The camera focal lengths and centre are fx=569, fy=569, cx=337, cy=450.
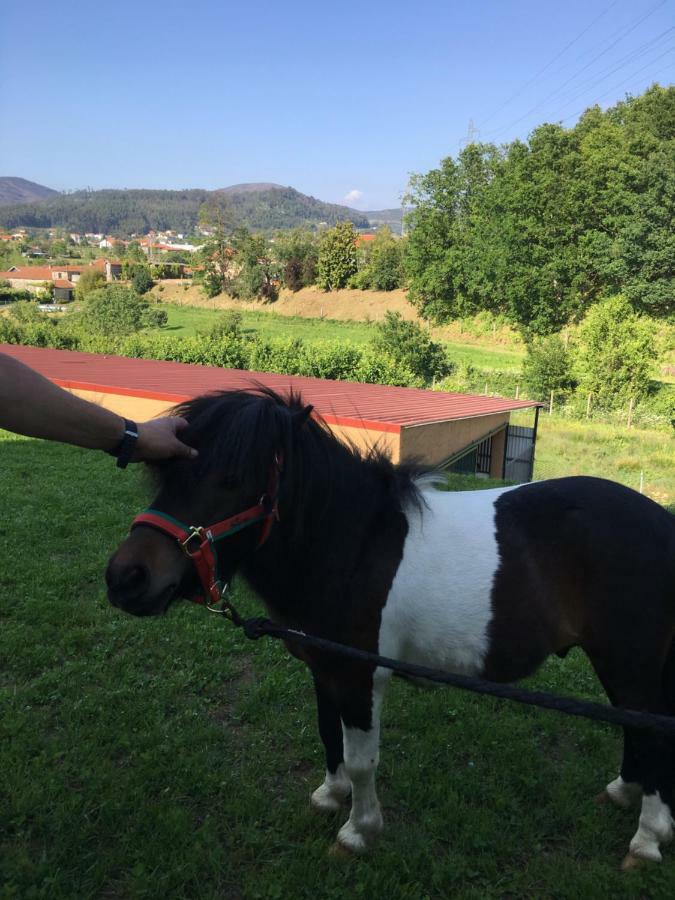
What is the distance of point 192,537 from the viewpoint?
1.86m

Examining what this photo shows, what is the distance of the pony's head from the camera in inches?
72.1

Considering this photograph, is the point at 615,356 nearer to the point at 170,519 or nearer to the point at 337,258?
the point at 170,519

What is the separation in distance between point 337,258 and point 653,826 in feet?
204

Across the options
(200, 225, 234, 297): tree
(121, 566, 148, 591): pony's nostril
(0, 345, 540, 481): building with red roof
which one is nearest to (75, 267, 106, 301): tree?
(200, 225, 234, 297): tree

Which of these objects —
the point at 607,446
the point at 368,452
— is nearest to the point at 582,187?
the point at 607,446

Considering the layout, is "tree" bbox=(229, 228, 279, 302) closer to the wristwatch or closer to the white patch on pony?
the white patch on pony

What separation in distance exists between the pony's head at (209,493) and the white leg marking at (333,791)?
1359 mm

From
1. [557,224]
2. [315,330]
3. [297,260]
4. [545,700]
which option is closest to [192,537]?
[545,700]

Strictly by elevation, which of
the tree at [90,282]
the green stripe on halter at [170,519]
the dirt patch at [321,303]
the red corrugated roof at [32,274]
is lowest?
the green stripe on halter at [170,519]

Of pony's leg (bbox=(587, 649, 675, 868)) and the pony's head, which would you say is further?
pony's leg (bbox=(587, 649, 675, 868))

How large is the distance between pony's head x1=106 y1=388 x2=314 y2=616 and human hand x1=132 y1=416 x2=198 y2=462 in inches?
1.6

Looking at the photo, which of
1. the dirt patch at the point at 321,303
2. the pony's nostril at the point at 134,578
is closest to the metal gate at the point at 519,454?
the pony's nostril at the point at 134,578

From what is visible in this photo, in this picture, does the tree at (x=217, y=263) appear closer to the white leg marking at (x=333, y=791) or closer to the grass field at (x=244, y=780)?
the grass field at (x=244, y=780)

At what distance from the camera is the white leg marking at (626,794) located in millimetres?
2830
